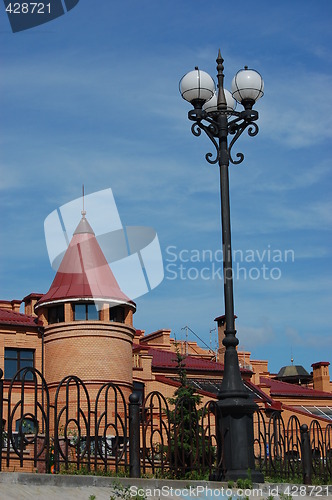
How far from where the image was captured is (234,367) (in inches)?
409

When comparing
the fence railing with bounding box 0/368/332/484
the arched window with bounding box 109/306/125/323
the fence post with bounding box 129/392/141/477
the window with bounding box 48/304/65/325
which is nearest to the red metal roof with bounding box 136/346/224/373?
the arched window with bounding box 109/306/125/323

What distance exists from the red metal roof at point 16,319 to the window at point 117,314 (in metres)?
3.45

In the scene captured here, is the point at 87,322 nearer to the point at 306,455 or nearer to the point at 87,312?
the point at 87,312

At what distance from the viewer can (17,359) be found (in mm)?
34344

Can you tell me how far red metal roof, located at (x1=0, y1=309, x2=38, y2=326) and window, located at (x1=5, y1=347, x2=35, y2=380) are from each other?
116cm

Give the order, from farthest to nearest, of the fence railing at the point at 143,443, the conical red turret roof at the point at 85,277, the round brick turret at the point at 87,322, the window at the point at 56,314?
the window at the point at 56,314, the conical red turret roof at the point at 85,277, the round brick turret at the point at 87,322, the fence railing at the point at 143,443

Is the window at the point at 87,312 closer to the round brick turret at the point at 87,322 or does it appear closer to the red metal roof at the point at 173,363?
the round brick turret at the point at 87,322

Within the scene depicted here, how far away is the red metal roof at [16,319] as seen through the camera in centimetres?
3434

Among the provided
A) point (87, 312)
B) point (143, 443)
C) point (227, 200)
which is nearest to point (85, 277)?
point (87, 312)

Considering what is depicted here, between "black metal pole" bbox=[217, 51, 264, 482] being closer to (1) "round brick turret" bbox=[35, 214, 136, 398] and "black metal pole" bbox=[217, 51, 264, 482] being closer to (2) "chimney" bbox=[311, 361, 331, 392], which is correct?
(1) "round brick turret" bbox=[35, 214, 136, 398]

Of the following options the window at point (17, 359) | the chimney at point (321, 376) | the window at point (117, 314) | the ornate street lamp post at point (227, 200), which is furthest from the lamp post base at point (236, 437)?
the chimney at point (321, 376)

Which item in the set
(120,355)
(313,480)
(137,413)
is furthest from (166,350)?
(137,413)

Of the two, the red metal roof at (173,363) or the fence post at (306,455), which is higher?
the red metal roof at (173,363)

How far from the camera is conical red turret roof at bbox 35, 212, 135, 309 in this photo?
1304 inches
